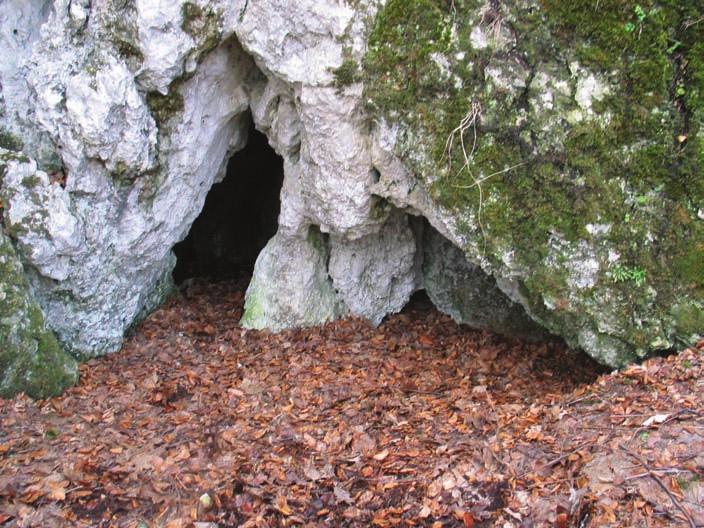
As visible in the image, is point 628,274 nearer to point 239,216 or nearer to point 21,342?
point 21,342

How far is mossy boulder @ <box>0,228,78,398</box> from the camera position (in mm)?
4969

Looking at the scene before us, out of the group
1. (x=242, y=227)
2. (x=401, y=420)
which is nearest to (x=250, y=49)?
(x=401, y=420)

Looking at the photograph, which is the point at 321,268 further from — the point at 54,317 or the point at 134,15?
the point at 134,15

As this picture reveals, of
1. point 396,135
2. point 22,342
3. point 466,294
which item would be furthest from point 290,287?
point 22,342

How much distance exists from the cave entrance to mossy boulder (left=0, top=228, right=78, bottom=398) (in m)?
4.36

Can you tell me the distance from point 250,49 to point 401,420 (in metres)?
3.61

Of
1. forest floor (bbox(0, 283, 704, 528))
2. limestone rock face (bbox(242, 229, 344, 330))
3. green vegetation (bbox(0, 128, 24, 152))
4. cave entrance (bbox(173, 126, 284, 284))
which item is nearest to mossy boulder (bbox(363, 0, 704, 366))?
forest floor (bbox(0, 283, 704, 528))

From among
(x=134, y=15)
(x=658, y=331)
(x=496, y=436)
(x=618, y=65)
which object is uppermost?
(x=618, y=65)

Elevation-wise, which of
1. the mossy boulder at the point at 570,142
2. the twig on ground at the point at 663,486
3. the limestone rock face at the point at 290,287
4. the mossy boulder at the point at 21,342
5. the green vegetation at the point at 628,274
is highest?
the mossy boulder at the point at 570,142

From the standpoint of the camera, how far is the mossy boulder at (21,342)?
497cm

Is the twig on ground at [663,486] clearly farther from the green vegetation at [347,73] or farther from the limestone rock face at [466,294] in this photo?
the green vegetation at [347,73]

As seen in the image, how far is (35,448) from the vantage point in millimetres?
4516

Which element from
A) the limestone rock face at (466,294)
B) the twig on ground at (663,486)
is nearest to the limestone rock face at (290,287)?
the limestone rock face at (466,294)

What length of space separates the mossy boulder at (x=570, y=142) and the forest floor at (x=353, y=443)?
63 centimetres
